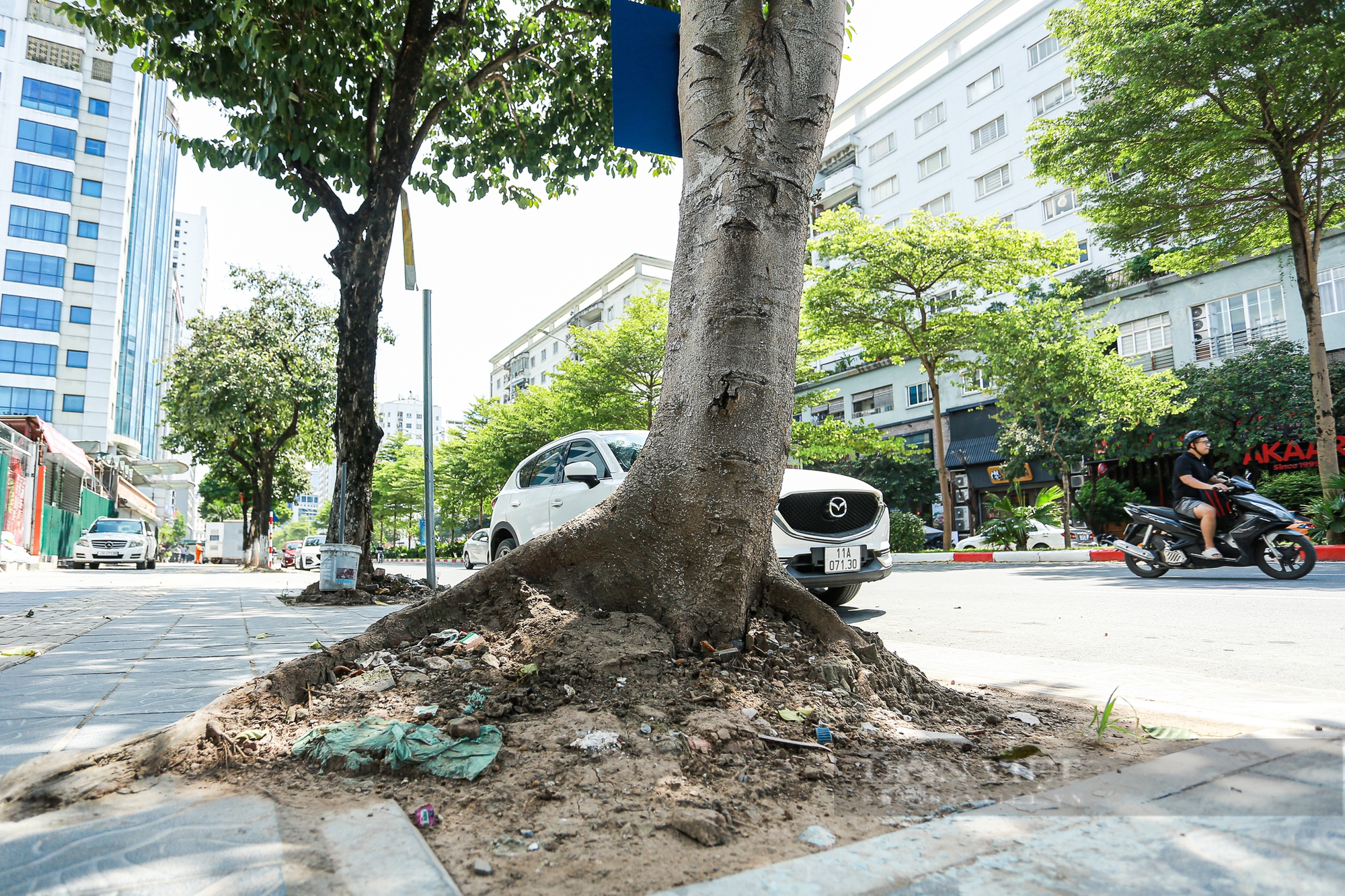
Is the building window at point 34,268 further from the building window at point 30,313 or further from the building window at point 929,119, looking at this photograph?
the building window at point 929,119

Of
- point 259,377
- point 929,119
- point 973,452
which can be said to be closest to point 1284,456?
point 973,452

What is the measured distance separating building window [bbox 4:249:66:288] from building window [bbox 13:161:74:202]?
3.61 meters

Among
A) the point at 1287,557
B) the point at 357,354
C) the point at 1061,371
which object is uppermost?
the point at 1061,371

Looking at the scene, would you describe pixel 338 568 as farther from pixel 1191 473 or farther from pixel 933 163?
pixel 933 163

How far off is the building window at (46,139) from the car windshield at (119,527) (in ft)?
109

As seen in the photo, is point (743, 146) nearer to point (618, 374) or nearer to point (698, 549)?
point (698, 549)

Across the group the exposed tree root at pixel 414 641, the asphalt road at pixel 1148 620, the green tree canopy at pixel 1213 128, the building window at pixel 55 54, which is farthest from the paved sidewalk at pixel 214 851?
the building window at pixel 55 54

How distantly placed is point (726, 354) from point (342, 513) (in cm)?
746

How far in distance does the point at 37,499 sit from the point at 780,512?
23.9 metres

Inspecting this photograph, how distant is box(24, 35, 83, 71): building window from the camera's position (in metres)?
44.2

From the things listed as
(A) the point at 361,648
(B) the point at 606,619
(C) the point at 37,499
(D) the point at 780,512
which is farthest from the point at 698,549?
(C) the point at 37,499

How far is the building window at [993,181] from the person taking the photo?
3225 cm

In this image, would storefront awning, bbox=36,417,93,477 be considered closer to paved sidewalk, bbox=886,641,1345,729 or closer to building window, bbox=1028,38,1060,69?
paved sidewalk, bbox=886,641,1345,729

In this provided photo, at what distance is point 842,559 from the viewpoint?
636 cm
